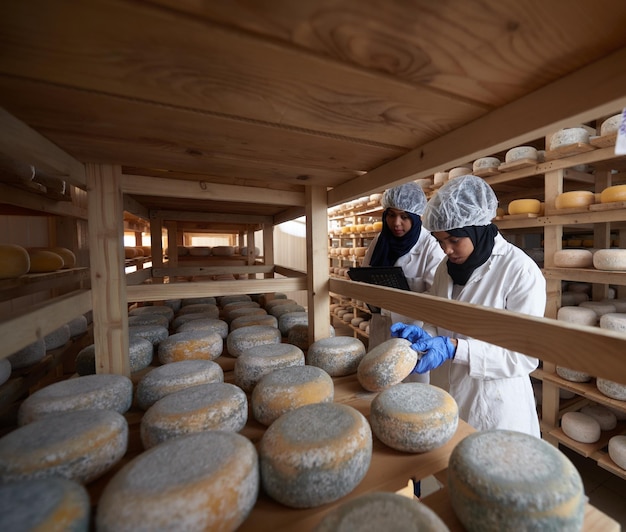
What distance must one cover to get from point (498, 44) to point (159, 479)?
85 cm

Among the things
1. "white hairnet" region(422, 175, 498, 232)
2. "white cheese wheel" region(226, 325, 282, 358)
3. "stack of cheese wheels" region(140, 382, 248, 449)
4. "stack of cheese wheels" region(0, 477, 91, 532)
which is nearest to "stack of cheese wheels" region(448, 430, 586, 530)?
"stack of cheese wheels" region(140, 382, 248, 449)

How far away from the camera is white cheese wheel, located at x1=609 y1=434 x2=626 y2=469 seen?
184 cm

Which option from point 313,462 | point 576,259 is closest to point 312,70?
point 313,462

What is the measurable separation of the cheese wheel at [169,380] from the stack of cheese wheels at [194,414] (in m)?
0.11

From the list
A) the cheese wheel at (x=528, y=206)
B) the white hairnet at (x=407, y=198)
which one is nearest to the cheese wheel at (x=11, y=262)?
the white hairnet at (x=407, y=198)

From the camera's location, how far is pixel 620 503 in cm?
196

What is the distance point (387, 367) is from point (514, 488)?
1.60ft

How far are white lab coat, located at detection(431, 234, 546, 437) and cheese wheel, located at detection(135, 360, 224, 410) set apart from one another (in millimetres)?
1038

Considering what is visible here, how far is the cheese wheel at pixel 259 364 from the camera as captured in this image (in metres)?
0.98

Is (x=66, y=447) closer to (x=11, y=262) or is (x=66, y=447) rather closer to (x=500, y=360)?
(x=11, y=262)


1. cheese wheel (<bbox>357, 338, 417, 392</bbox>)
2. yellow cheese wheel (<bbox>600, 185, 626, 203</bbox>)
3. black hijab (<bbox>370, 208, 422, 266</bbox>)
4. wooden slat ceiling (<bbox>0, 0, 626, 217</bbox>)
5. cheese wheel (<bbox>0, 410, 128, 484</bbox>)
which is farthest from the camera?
black hijab (<bbox>370, 208, 422, 266</bbox>)

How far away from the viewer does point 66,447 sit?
0.56 meters

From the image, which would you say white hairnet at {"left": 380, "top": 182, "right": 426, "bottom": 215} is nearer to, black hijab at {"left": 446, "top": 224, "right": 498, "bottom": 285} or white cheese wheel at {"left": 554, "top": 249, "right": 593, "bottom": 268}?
black hijab at {"left": 446, "top": 224, "right": 498, "bottom": 285}

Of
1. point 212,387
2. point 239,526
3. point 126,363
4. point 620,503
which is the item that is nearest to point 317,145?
point 212,387
